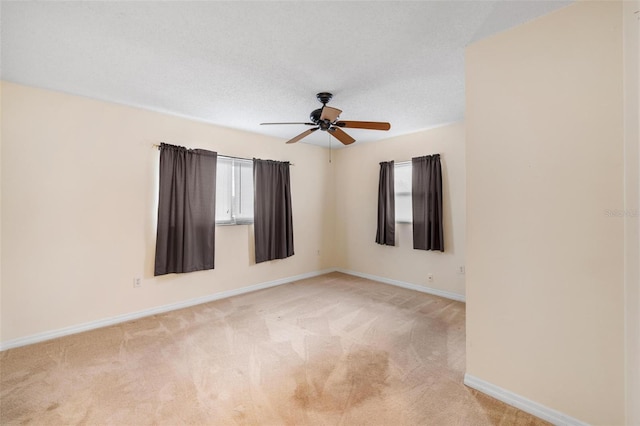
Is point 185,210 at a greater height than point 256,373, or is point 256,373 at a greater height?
point 185,210

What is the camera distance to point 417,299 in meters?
3.95

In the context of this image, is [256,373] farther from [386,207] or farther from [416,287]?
[386,207]

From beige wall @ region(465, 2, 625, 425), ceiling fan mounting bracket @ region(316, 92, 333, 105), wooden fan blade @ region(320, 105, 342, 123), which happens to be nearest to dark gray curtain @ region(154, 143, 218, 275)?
ceiling fan mounting bracket @ region(316, 92, 333, 105)

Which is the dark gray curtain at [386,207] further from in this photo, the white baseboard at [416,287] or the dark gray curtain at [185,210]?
the dark gray curtain at [185,210]

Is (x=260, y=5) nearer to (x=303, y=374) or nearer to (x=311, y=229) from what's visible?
(x=303, y=374)

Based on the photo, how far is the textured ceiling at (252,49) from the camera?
1.67m

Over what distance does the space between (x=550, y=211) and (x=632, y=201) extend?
1.11 ft

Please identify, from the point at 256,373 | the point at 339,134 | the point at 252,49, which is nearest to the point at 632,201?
the point at 339,134

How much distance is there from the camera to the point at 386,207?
4684 millimetres

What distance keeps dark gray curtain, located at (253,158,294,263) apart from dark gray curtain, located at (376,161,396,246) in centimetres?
157

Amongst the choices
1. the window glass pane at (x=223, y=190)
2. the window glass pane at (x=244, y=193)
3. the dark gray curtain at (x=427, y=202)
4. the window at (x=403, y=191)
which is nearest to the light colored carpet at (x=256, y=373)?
the dark gray curtain at (x=427, y=202)

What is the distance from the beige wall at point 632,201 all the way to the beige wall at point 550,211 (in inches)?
1.2

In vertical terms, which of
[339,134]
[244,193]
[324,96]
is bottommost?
[244,193]

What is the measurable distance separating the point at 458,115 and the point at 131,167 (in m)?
4.18
